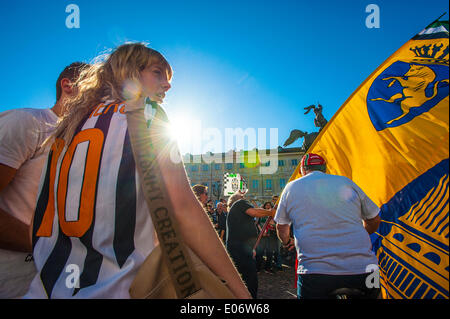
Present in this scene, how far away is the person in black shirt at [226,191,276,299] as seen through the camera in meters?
4.03

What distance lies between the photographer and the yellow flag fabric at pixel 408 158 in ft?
6.12

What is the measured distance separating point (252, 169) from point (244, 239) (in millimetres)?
49351

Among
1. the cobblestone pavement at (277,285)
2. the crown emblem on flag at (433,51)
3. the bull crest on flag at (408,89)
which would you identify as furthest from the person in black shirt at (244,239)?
the crown emblem on flag at (433,51)

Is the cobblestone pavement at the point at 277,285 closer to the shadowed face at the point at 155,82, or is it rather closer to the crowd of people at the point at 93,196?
the crowd of people at the point at 93,196

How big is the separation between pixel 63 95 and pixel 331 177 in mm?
2419

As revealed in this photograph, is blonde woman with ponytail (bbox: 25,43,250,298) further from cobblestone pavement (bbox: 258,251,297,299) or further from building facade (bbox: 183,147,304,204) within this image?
building facade (bbox: 183,147,304,204)

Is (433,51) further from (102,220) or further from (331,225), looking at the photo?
(102,220)

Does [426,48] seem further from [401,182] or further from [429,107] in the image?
[401,182]

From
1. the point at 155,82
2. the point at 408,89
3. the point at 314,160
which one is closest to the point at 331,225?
the point at 314,160

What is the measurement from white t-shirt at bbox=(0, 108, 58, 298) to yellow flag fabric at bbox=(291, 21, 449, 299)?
8.83 ft

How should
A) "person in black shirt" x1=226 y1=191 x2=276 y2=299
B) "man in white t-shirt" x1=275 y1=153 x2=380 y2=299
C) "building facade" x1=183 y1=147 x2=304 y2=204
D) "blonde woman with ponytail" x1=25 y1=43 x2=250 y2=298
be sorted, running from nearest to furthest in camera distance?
"blonde woman with ponytail" x1=25 y1=43 x2=250 y2=298 → "man in white t-shirt" x1=275 y1=153 x2=380 y2=299 → "person in black shirt" x1=226 y1=191 x2=276 y2=299 → "building facade" x1=183 y1=147 x2=304 y2=204

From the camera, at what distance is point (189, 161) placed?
2264 inches

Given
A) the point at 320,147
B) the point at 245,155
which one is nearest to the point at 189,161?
the point at 245,155

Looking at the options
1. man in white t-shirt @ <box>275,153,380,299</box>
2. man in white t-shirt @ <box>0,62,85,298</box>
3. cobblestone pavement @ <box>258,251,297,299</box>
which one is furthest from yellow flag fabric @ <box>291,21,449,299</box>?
cobblestone pavement @ <box>258,251,297,299</box>
